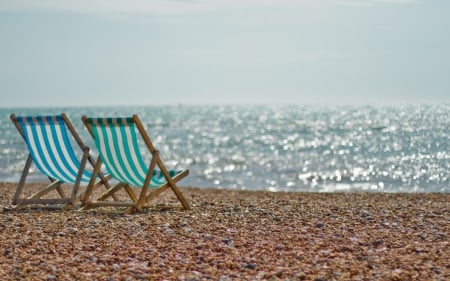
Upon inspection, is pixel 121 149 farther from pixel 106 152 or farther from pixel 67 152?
pixel 67 152

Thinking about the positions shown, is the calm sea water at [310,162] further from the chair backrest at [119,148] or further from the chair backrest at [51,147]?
the chair backrest at [119,148]

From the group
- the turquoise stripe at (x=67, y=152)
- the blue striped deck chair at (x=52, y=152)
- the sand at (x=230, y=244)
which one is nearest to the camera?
the sand at (x=230, y=244)

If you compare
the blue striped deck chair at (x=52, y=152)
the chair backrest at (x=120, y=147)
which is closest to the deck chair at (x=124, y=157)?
the chair backrest at (x=120, y=147)

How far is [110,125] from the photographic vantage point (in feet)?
23.1

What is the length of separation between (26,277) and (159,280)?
0.84 metres

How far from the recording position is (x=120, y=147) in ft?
23.6

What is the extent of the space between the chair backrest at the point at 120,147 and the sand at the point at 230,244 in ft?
1.27

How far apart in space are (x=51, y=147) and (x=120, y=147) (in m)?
0.91

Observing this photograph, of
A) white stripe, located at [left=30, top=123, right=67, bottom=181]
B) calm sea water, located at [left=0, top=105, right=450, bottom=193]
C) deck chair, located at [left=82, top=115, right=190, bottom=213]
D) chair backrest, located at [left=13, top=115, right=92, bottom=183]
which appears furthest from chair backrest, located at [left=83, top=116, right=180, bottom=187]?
calm sea water, located at [left=0, top=105, right=450, bottom=193]

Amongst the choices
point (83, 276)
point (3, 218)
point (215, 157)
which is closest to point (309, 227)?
point (83, 276)

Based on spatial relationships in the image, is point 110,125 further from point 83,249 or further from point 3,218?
point 83,249

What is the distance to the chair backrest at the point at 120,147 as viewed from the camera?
7043 millimetres

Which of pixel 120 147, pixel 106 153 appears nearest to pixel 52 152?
pixel 106 153

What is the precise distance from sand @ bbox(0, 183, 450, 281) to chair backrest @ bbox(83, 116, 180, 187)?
15.2 inches
